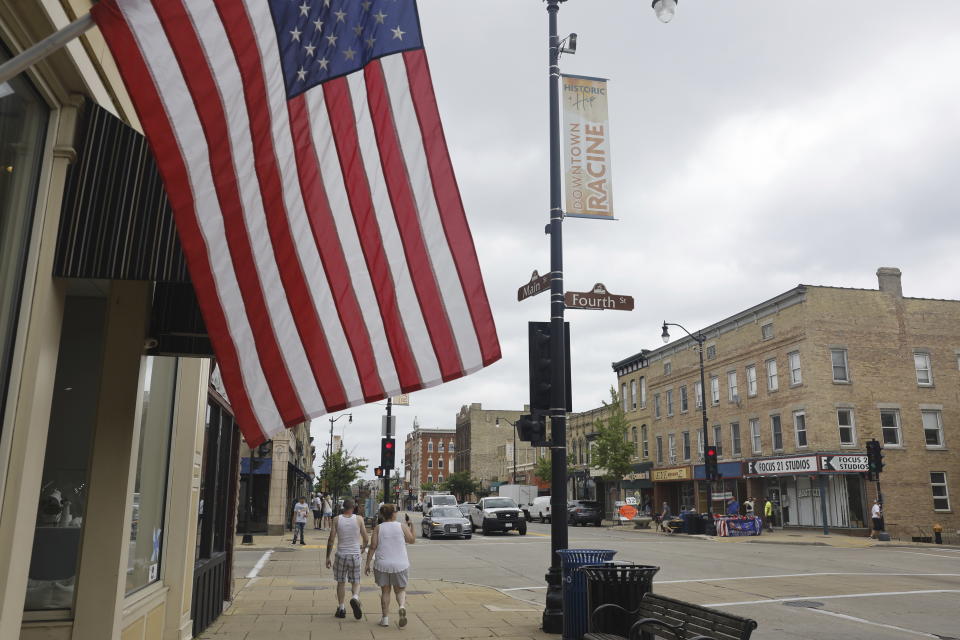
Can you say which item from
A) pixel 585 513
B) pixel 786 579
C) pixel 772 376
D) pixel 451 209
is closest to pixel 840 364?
pixel 772 376

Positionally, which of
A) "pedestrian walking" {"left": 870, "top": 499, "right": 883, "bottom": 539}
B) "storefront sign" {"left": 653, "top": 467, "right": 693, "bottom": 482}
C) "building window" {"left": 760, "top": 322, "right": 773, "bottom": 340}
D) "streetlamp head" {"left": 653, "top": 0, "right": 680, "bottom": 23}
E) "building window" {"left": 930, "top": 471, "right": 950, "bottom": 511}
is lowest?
"pedestrian walking" {"left": 870, "top": 499, "right": 883, "bottom": 539}

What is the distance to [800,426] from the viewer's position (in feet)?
125

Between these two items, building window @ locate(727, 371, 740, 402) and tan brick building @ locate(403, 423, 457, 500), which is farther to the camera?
tan brick building @ locate(403, 423, 457, 500)

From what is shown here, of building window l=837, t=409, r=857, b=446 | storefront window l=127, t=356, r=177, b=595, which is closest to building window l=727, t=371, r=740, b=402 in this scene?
building window l=837, t=409, r=857, b=446

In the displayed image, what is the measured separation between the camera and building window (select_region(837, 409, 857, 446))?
36.9 metres

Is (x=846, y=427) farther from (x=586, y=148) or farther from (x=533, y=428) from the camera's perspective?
(x=533, y=428)

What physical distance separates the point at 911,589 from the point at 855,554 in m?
10.3

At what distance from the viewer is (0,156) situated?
13.4ft

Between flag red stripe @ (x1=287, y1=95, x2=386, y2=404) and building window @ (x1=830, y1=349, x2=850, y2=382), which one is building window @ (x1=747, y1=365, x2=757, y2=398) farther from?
flag red stripe @ (x1=287, y1=95, x2=386, y2=404)

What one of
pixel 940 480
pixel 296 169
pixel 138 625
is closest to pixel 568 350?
pixel 138 625

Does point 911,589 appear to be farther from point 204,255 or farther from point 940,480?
point 940,480

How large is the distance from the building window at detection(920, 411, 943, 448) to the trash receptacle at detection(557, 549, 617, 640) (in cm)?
3556

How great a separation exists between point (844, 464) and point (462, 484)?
7386 centimetres

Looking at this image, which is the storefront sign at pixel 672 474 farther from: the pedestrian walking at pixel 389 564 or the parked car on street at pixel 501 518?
the pedestrian walking at pixel 389 564
